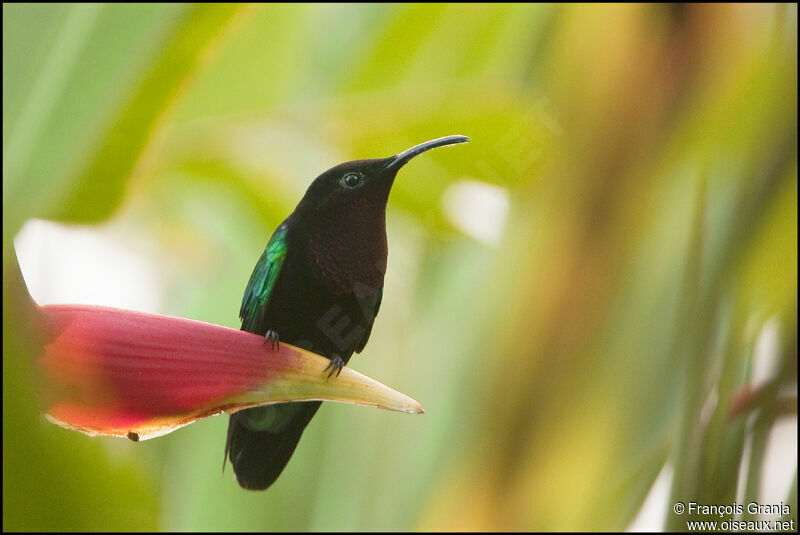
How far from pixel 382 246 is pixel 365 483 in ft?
0.86

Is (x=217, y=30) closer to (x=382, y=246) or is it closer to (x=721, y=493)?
(x=382, y=246)

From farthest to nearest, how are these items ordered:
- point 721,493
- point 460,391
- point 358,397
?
1. point 460,391
2. point 721,493
3. point 358,397

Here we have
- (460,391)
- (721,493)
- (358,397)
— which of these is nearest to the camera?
(358,397)

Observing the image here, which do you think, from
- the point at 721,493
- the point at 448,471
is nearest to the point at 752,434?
the point at 721,493

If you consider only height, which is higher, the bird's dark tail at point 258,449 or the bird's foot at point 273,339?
the bird's foot at point 273,339

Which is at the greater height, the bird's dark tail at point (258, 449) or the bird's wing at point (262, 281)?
the bird's wing at point (262, 281)

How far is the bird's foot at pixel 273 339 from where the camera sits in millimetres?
143

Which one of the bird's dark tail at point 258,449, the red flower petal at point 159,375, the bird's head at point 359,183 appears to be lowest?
the bird's dark tail at point 258,449

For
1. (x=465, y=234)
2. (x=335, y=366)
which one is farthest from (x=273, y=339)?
(x=465, y=234)

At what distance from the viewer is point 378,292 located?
6.7 inches

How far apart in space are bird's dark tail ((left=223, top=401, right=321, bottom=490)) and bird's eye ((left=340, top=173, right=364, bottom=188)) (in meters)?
0.05

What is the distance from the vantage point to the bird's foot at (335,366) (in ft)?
0.41

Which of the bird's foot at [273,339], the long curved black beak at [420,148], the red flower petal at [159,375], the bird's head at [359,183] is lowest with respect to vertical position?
the red flower petal at [159,375]

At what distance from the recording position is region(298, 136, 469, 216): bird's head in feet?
0.49
